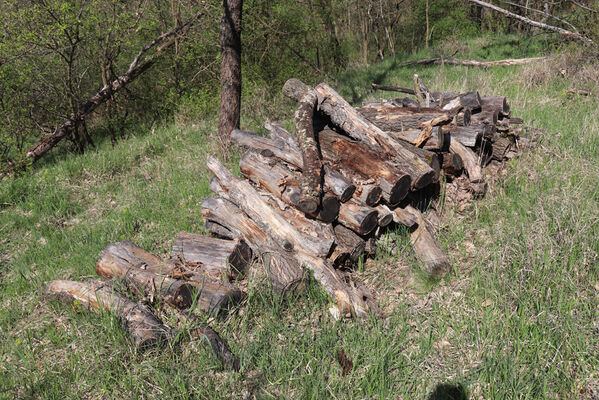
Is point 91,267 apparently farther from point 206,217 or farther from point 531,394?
point 531,394

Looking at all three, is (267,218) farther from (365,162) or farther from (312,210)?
(365,162)

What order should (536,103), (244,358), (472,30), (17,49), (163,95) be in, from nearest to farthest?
(244,358) → (536,103) → (17,49) → (163,95) → (472,30)

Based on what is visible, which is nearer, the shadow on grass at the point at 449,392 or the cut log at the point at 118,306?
the shadow on grass at the point at 449,392

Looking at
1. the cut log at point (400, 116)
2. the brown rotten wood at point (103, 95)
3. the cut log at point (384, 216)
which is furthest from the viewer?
the brown rotten wood at point (103, 95)

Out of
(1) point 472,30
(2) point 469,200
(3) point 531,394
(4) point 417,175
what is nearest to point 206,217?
(4) point 417,175

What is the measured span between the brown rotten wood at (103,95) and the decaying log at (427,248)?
891cm

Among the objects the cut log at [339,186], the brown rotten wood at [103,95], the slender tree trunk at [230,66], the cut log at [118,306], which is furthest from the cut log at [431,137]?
the brown rotten wood at [103,95]

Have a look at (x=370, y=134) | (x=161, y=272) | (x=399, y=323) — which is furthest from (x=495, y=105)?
(x=161, y=272)

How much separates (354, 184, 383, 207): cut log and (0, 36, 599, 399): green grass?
0.45m

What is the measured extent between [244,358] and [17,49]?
32.5 feet

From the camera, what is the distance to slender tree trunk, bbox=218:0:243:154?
7.41 m

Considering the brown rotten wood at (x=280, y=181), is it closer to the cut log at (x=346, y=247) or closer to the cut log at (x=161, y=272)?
the cut log at (x=346, y=247)

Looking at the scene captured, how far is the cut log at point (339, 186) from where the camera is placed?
4.24 metres

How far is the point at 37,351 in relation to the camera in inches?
140
